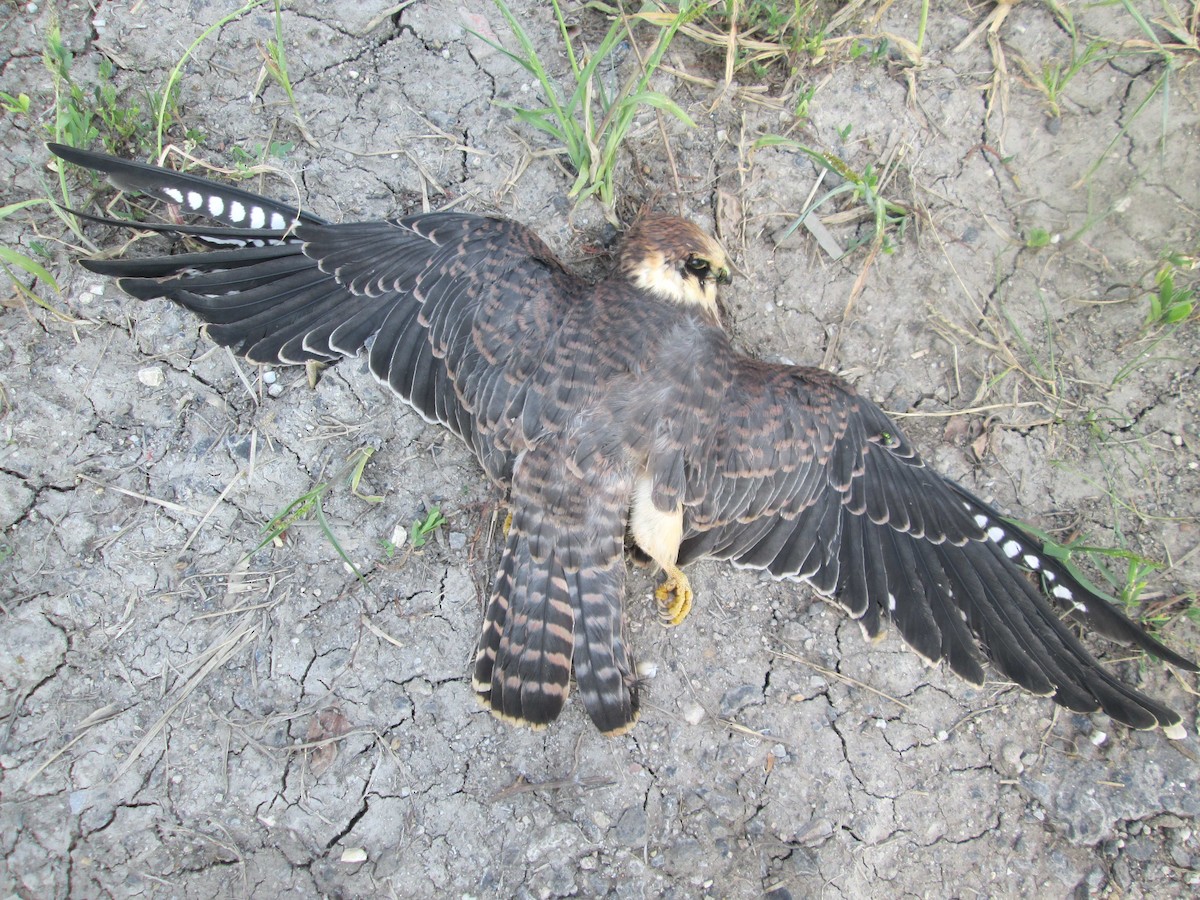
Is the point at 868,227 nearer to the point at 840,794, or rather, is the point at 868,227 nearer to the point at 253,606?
the point at 840,794

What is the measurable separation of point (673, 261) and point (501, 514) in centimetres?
131

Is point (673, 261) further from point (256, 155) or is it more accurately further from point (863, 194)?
point (256, 155)

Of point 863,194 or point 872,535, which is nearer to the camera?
point 872,535

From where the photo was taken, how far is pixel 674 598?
340 centimetres

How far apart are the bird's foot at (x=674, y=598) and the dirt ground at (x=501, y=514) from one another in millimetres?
84

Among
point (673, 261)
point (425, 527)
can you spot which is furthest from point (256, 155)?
point (673, 261)

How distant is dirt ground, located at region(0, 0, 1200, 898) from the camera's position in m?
3.10

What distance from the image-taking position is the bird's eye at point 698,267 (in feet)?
10.7

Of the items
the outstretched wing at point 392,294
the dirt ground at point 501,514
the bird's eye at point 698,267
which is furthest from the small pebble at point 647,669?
the bird's eye at point 698,267

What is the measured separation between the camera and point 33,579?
10.4ft

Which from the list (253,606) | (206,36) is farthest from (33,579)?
(206,36)

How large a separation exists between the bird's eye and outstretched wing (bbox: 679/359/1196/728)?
441 mm

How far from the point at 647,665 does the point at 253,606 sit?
1683 millimetres

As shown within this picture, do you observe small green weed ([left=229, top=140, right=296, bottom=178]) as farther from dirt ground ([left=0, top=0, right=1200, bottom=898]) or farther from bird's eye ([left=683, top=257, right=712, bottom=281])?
bird's eye ([left=683, top=257, right=712, bottom=281])
